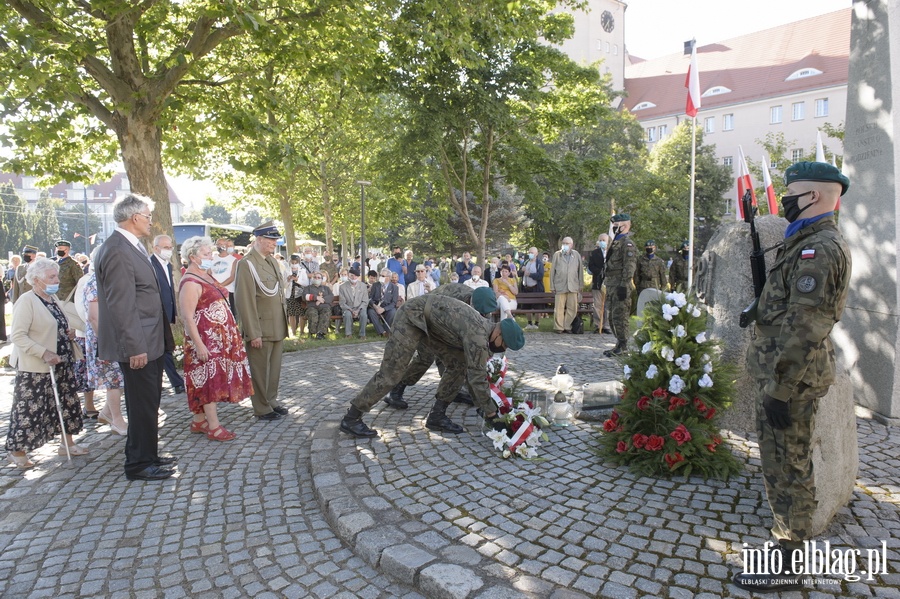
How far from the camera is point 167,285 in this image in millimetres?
7090

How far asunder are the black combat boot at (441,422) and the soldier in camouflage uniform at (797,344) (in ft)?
9.73

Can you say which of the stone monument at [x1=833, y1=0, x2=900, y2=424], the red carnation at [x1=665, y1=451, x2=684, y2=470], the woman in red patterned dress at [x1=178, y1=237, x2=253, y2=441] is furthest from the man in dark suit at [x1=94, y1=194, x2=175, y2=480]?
the stone monument at [x1=833, y1=0, x2=900, y2=424]

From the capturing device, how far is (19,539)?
386 centimetres

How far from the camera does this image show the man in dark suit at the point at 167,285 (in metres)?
6.88

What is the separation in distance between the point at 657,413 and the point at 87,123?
12801 millimetres

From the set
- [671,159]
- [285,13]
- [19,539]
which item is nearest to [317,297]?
[285,13]

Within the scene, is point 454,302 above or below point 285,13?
below

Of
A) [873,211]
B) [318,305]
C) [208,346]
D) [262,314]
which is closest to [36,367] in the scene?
[208,346]

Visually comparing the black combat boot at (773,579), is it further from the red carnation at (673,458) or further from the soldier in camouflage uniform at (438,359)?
the soldier in camouflage uniform at (438,359)

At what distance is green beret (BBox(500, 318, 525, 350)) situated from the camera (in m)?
4.58

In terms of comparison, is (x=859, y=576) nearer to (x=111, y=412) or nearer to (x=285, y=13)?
(x=111, y=412)

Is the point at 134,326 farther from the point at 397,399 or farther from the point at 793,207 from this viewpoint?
the point at 793,207

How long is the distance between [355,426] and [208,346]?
173 centimetres

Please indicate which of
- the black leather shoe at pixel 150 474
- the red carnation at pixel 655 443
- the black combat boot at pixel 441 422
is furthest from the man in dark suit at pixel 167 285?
the red carnation at pixel 655 443
